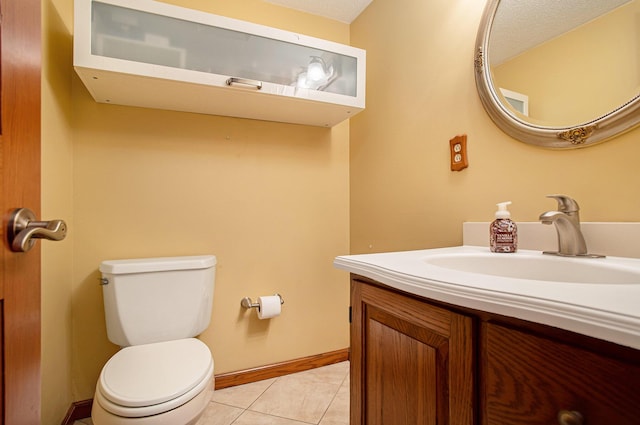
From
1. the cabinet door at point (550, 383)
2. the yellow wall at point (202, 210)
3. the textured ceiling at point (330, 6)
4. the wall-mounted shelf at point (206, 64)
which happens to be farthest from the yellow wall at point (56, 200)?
the cabinet door at point (550, 383)

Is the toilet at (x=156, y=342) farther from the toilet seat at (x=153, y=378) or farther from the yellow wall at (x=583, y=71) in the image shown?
the yellow wall at (x=583, y=71)

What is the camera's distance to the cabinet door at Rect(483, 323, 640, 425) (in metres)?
Result: 0.35

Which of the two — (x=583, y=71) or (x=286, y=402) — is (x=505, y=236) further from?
(x=286, y=402)

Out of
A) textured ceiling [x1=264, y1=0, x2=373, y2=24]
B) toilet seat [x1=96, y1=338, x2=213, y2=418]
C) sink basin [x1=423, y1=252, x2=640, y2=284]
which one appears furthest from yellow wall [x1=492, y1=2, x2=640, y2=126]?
toilet seat [x1=96, y1=338, x2=213, y2=418]

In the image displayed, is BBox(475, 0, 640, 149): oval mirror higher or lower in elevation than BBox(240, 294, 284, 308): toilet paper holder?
higher

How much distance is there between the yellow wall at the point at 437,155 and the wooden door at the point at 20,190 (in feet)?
4.11

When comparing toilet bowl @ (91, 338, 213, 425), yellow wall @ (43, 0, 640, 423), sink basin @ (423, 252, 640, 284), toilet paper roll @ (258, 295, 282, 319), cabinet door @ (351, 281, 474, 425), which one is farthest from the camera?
toilet paper roll @ (258, 295, 282, 319)

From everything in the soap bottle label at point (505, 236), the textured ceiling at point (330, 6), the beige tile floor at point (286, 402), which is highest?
the textured ceiling at point (330, 6)

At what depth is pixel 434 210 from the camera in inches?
52.1

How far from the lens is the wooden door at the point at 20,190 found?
0.41 meters

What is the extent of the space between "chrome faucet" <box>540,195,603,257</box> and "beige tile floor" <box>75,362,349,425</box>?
3.91 ft

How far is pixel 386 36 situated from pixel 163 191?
1480 millimetres

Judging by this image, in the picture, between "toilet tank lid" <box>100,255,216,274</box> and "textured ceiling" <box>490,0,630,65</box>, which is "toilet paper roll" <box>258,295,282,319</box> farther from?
"textured ceiling" <box>490,0,630,65</box>

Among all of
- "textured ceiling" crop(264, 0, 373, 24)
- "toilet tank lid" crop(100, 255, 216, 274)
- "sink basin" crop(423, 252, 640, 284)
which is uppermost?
"textured ceiling" crop(264, 0, 373, 24)
